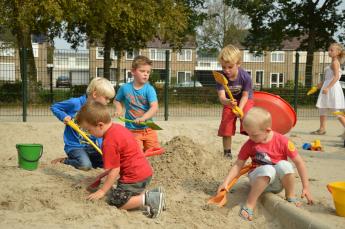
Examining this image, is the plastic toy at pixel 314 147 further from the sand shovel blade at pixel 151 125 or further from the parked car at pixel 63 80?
the parked car at pixel 63 80

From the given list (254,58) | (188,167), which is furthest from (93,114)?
(254,58)

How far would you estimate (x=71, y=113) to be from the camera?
17.5 feet

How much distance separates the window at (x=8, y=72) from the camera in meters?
12.6

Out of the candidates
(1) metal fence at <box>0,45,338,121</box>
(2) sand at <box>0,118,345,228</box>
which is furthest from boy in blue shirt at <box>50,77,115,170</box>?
(1) metal fence at <box>0,45,338,121</box>

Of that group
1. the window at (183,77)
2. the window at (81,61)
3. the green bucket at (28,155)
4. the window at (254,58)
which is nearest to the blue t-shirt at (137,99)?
the green bucket at (28,155)

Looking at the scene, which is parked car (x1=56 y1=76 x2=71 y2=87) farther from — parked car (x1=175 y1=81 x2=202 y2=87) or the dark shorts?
the dark shorts

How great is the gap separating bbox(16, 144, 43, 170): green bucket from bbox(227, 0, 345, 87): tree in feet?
62.2

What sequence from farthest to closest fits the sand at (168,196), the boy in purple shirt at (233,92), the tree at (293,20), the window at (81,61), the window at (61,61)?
the tree at (293,20) < the window at (61,61) < the window at (81,61) < the boy in purple shirt at (233,92) < the sand at (168,196)

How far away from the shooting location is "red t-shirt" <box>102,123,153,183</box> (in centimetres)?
350

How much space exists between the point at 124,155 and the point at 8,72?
10134 millimetres

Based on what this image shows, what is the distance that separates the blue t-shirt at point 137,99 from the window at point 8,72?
8157mm

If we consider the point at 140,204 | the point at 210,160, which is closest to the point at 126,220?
the point at 140,204

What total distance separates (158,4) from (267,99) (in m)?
13.3

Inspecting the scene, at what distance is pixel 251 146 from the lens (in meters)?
3.81
